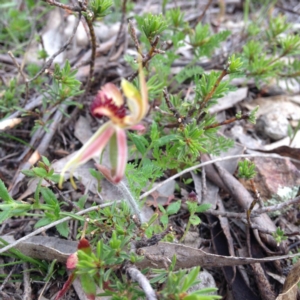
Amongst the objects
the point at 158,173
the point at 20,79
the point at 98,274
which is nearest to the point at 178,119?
the point at 158,173

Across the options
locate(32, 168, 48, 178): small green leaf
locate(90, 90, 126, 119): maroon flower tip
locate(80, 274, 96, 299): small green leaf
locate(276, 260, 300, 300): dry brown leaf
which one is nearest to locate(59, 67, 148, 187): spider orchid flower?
locate(90, 90, 126, 119): maroon flower tip

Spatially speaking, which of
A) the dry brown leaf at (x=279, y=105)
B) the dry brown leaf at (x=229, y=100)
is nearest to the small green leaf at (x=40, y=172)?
the dry brown leaf at (x=229, y=100)

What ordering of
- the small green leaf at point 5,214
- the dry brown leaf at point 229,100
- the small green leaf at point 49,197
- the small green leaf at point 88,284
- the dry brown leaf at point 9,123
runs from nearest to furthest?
the small green leaf at point 88,284, the small green leaf at point 5,214, the small green leaf at point 49,197, the dry brown leaf at point 9,123, the dry brown leaf at point 229,100

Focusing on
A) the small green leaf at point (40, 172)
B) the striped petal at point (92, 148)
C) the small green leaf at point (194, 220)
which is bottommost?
the small green leaf at point (194, 220)

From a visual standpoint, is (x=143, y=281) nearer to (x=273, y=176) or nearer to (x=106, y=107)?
(x=106, y=107)

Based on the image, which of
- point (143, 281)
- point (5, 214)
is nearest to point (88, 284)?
point (143, 281)

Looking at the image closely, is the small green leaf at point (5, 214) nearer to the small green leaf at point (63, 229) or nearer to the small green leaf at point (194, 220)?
→ the small green leaf at point (63, 229)

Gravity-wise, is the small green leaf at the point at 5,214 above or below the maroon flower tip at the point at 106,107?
below
